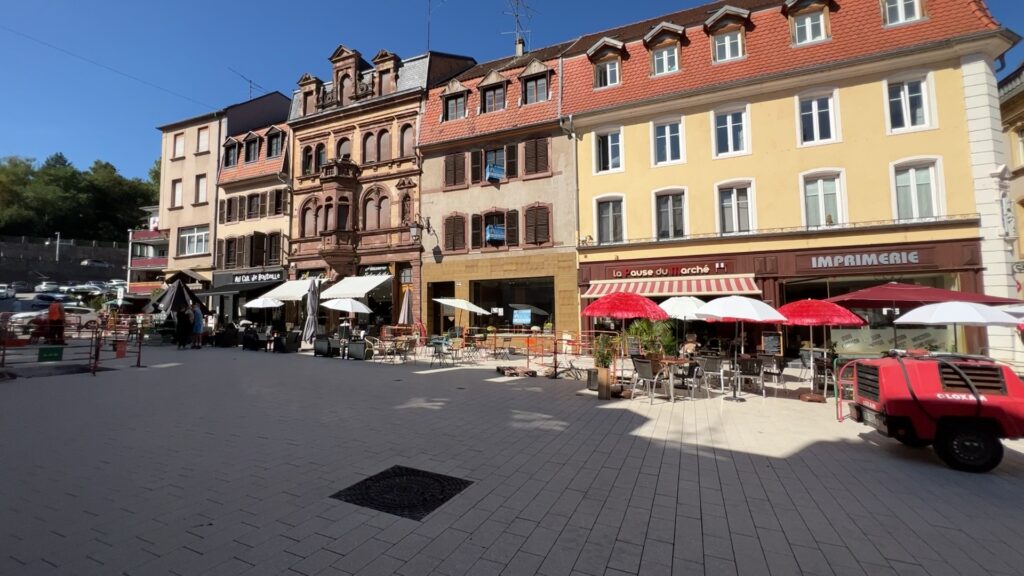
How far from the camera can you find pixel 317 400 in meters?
8.97

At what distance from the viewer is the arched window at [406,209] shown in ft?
74.7

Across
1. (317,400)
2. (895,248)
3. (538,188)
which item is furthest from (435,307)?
(895,248)

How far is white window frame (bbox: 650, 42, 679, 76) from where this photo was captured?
1778 centimetres

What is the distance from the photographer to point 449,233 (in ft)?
70.9

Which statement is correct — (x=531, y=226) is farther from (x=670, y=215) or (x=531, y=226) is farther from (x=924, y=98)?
(x=924, y=98)

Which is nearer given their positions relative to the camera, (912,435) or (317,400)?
(912,435)

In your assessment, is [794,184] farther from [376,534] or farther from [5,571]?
[5,571]

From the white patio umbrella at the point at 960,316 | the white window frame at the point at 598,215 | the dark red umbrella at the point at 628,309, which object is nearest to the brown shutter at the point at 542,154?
the white window frame at the point at 598,215

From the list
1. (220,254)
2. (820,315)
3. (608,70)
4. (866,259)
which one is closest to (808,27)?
(608,70)

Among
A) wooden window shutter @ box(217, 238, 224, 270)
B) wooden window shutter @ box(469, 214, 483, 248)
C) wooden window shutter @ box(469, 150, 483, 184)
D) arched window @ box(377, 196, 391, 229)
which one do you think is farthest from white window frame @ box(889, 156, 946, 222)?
wooden window shutter @ box(217, 238, 224, 270)

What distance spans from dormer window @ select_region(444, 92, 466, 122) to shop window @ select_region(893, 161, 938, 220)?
17.9 m

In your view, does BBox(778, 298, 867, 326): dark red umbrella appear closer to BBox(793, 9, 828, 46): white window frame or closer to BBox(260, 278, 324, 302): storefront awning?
BBox(793, 9, 828, 46): white window frame

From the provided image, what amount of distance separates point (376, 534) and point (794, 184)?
17.6 meters

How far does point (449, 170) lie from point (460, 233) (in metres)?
3.31
